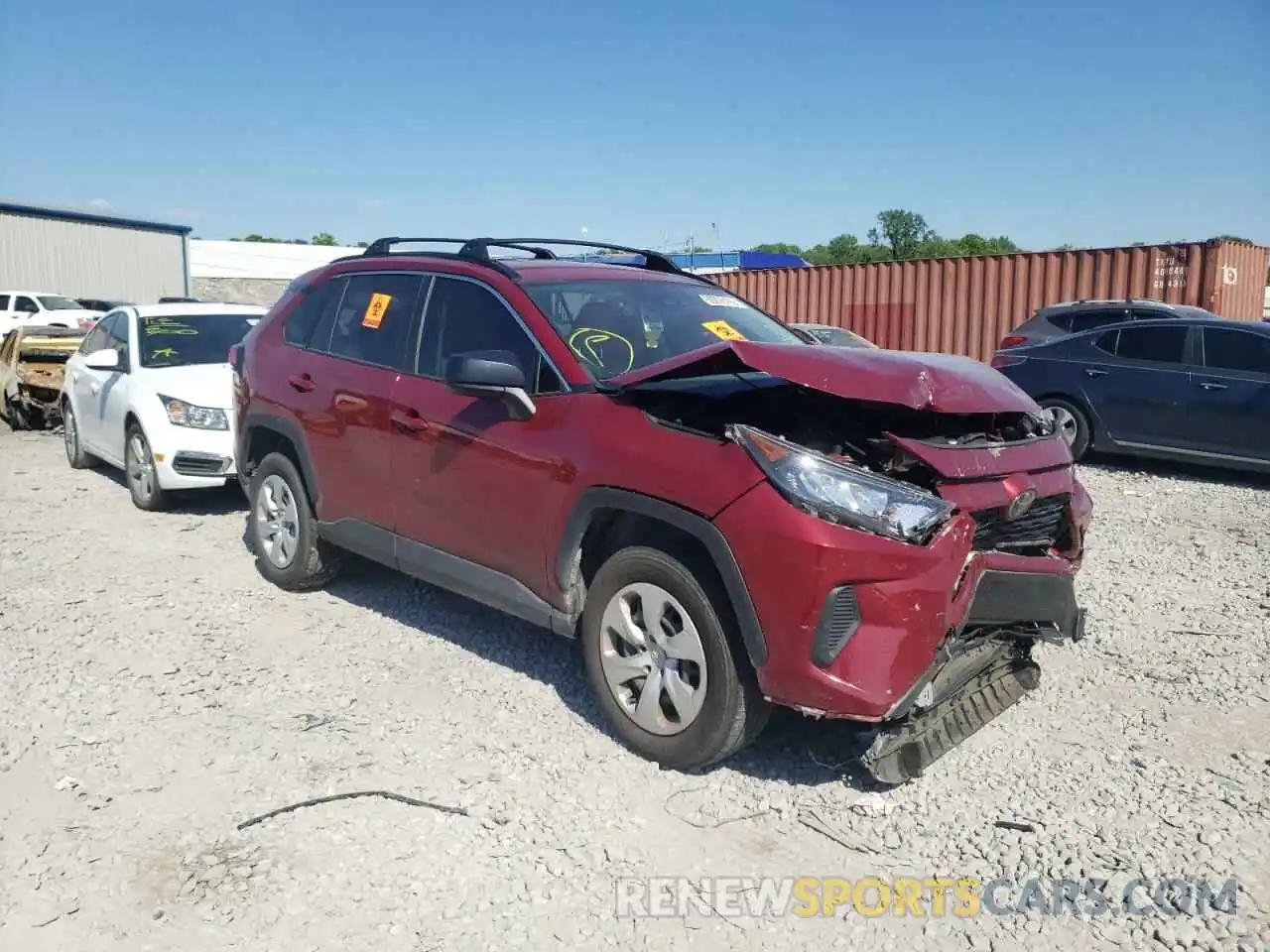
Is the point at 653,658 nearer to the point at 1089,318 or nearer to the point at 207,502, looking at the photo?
the point at 207,502

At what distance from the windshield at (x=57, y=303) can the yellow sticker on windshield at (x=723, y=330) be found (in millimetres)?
24783

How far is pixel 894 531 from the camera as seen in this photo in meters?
3.19

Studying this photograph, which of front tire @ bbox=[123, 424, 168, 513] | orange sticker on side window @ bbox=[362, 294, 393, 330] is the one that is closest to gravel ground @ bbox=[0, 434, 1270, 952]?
orange sticker on side window @ bbox=[362, 294, 393, 330]

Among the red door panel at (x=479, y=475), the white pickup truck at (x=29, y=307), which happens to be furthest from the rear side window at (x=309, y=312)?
the white pickup truck at (x=29, y=307)

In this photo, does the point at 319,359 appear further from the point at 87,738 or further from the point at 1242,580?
the point at 1242,580

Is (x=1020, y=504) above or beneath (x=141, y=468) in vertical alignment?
above

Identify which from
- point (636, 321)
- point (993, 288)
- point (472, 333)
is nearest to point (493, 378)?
point (472, 333)

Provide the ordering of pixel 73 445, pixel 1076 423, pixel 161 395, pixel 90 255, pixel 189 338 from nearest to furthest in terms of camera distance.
→ pixel 161 395 → pixel 189 338 → pixel 1076 423 → pixel 73 445 → pixel 90 255

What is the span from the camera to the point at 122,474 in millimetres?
10031

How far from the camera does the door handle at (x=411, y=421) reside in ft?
15.0

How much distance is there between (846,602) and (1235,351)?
7.73m

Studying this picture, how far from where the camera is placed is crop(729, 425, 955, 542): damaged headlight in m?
3.20

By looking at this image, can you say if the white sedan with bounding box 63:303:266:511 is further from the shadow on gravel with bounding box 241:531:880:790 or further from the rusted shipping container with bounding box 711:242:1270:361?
the rusted shipping container with bounding box 711:242:1270:361

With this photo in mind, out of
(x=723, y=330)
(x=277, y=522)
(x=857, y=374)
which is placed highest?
(x=723, y=330)
